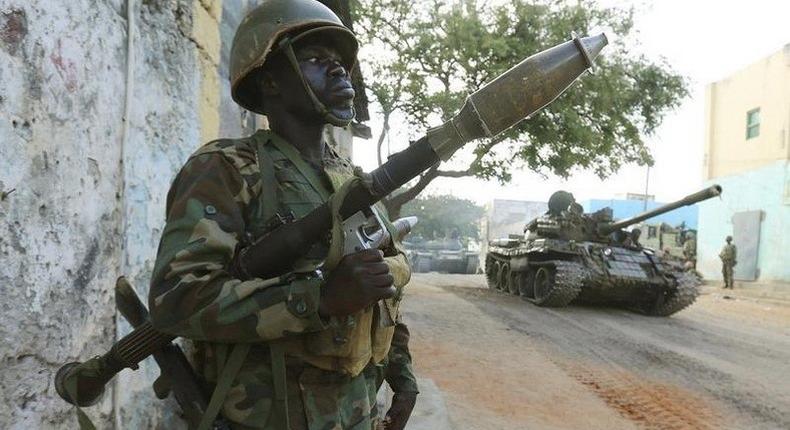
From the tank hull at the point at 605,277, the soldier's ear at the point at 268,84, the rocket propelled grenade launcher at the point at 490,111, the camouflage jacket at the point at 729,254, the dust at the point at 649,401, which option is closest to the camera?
the rocket propelled grenade launcher at the point at 490,111

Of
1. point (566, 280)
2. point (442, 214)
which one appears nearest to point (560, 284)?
point (566, 280)

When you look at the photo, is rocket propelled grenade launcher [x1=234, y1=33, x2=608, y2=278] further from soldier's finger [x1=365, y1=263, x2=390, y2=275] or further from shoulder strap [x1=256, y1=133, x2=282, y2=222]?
shoulder strap [x1=256, y1=133, x2=282, y2=222]

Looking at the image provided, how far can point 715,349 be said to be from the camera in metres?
7.79

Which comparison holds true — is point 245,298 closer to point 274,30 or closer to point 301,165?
point 301,165

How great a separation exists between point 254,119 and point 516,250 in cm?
1036

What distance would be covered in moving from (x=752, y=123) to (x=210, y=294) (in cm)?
2244

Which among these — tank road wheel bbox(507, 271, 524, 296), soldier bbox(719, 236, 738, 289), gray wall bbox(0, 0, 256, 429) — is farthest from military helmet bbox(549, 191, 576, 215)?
gray wall bbox(0, 0, 256, 429)

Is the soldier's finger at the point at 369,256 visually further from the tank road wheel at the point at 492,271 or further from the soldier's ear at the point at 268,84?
the tank road wheel at the point at 492,271

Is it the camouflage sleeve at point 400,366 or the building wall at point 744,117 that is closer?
the camouflage sleeve at point 400,366

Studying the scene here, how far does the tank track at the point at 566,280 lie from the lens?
10594 millimetres

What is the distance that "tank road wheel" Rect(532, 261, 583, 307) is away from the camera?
10.6 m

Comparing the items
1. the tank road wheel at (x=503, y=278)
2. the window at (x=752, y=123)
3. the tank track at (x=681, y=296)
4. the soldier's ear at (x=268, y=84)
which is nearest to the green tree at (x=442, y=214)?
the window at (x=752, y=123)

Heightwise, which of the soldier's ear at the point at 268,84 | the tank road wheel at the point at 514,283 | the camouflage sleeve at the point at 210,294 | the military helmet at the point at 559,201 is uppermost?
the military helmet at the point at 559,201

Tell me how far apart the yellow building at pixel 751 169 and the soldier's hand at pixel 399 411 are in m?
17.0
